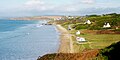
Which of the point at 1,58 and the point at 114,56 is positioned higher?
the point at 114,56

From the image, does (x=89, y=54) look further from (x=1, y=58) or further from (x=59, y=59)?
(x=1, y=58)

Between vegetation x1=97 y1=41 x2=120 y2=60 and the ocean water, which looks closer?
vegetation x1=97 y1=41 x2=120 y2=60

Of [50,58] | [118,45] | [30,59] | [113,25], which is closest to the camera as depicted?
[118,45]

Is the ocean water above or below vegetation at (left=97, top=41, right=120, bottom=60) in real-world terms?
below

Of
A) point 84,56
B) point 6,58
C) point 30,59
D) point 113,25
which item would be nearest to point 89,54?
point 84,56

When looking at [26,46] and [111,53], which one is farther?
[26,46]

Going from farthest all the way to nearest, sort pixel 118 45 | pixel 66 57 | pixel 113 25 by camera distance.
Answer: pixel 113 25
pixel 66 57
pixel 118 45

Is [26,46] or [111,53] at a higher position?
[111,53]

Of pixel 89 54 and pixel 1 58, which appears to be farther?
pixel 1 58

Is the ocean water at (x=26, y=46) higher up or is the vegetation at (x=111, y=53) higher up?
the vegetation at (x=111, y=53)

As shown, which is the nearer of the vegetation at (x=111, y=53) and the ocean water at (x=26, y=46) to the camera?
the vegetation at (x=111, y=53)
